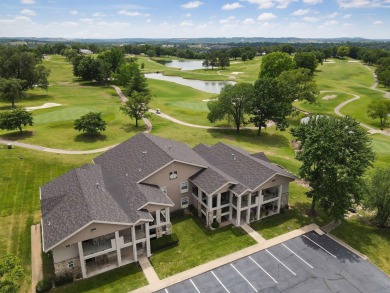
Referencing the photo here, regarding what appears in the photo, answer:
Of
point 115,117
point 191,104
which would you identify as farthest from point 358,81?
point 115,117

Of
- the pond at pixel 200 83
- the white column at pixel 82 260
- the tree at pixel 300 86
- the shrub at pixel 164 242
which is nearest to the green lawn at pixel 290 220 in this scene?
the shrub at pixel 164 242

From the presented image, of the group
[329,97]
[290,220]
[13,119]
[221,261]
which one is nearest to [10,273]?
[221,261]

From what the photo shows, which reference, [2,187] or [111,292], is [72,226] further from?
[2,187]

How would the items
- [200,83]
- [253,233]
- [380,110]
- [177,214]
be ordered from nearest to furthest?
1. [253,233]
2. [177,214]
3. [380,110]
4. [200,83]

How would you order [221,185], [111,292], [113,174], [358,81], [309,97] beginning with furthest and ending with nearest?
[358,81] < [309,97] < [113,174] < [221,185] < [111,292]

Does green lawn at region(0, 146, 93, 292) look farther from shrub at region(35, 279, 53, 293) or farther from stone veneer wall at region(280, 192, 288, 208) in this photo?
stone veneer wall at region(280, 192, 288, 208)

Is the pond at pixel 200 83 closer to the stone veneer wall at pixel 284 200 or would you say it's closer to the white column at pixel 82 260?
the stone veneer wall at pixel 284 200

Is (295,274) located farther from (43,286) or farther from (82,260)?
(43,286)
